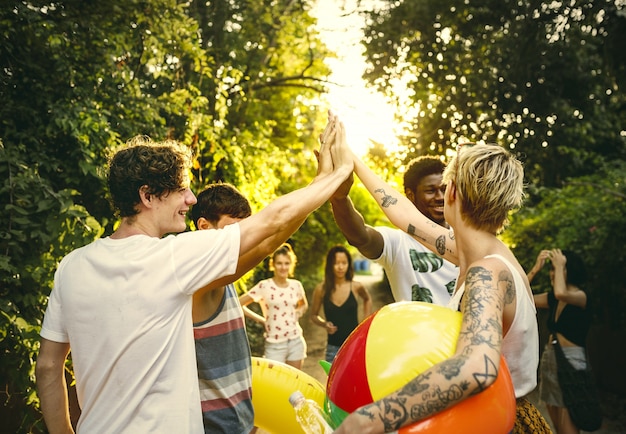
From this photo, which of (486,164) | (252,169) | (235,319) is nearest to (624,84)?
(252,169)

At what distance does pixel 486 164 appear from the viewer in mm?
2080

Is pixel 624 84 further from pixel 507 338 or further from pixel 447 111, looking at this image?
pixel 507 338

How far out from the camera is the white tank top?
6.40 feet

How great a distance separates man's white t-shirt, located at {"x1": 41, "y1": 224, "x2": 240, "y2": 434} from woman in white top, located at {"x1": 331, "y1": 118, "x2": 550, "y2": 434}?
2.28 ft

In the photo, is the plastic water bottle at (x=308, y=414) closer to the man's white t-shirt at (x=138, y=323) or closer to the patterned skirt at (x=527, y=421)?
the man's white t-shirt at (x=138, y=323)

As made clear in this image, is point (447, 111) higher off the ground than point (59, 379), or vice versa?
point (447, 111)

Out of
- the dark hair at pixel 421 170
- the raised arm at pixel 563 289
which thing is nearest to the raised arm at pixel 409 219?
the dark hair at pixel 421 170

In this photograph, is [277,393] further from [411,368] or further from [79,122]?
[79,122]

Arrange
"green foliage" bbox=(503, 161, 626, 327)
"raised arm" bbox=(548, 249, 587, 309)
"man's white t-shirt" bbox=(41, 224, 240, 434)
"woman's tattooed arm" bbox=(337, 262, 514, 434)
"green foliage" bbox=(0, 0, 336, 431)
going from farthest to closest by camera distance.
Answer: "green foliage" bbox=(503, 161, 626, 327), "raised arm" bbox=(548, 249, 587, 309), "green foliage" bbox=(0, 0, 336, 431), "man's white t-shirt" bbox=(41, 224, 240, 434), "woman's tattooed arm" bbox=(337, 262, 514, 434)

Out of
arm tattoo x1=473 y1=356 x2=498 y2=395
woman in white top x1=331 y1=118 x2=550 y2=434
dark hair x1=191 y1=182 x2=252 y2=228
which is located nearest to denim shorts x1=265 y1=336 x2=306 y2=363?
dark hair x1=191 y1=182 x2=252 y2=228

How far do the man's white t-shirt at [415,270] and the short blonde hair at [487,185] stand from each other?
111 cm

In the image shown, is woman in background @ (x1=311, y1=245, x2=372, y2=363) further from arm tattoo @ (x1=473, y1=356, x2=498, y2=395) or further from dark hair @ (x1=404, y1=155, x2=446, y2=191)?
arm tattoo @ (x1=473, y1=356, x2=498, y2=395)

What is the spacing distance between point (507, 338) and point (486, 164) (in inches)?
25.8

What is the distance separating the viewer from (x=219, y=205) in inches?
121
